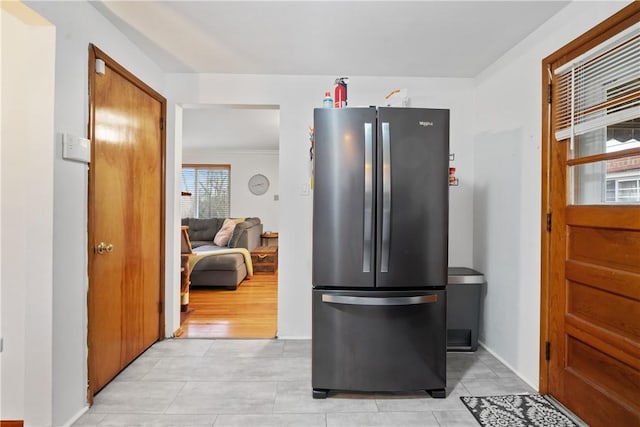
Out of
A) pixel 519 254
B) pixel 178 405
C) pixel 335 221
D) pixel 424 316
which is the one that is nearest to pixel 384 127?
pixel 335 221

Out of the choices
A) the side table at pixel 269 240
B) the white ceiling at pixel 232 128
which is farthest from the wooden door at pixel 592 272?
the side table at pixel 269 240

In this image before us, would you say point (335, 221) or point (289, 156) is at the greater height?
point (289, 156)

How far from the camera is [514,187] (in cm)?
243

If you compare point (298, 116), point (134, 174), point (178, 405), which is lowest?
point (178, 405)

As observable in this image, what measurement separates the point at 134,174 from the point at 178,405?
156 centimetres

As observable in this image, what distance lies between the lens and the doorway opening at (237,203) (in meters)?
3.50

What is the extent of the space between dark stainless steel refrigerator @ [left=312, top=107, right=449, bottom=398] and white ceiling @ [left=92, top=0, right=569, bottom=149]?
1.98 ft

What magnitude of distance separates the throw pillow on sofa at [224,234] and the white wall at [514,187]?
4377mm

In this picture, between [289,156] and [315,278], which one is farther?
[289,156]

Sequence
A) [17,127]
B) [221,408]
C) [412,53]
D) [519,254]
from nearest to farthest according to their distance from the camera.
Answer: [17,127] → [221,408] → [519,254] → [412,53]

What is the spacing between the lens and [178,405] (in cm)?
199

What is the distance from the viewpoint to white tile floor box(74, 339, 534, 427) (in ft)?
6.09

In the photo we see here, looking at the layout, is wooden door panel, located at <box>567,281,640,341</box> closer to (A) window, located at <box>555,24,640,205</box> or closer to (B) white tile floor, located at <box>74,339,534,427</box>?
(A) window, located at <box>555,24,640,205</box>

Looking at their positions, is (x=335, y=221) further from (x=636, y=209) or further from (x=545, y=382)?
(x=545, y=382)
